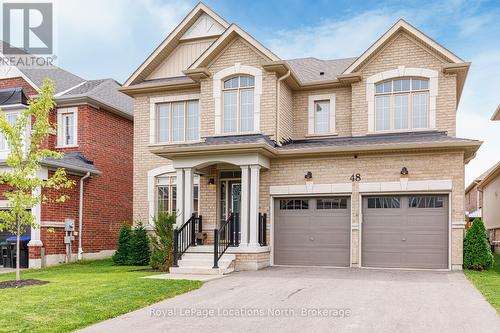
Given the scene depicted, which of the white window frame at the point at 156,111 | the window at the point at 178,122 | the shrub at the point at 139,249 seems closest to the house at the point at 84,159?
the white window frame at the point at 156,111

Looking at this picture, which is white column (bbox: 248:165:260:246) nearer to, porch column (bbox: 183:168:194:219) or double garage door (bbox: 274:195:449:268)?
double garage door (bbox: 274:195:449:268)

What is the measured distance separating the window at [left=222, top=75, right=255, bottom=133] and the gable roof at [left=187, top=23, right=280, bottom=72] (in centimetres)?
100

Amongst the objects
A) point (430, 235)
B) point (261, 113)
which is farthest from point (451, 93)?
point (261, 113)

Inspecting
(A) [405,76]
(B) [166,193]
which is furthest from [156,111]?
(A) [405,76]

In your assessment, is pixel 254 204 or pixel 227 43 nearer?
pixel 254 204

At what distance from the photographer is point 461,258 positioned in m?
14.0

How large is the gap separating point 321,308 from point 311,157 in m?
7.68

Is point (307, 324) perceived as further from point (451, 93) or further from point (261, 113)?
point (451, 93)

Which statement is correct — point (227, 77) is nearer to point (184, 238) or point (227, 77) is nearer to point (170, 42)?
point (170, 42)

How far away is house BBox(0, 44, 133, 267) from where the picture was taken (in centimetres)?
1773

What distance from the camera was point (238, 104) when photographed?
54.2 ft

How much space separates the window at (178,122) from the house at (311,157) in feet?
0.14

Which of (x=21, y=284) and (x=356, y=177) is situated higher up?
(x=356, y=177)

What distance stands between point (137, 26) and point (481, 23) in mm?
13562
